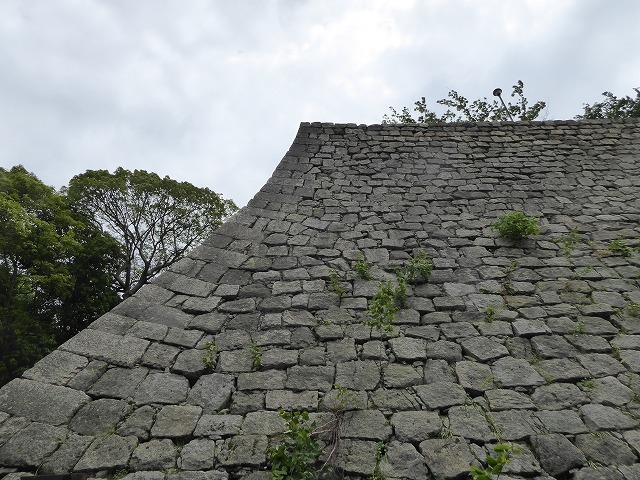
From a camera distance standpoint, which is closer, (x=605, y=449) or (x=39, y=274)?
(x=605, y=449)

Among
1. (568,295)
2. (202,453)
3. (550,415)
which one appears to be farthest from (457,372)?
(202,453)

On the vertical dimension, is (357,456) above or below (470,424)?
below

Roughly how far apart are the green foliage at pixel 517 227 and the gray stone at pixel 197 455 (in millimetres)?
3502

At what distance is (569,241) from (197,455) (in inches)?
160

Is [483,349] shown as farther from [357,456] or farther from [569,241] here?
[569,241]

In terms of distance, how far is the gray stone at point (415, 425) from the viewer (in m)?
2.30

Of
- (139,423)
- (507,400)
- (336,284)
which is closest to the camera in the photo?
(139,423)

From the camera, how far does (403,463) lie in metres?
2.16

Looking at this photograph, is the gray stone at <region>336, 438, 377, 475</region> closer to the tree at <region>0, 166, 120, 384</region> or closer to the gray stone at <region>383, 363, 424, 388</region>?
the gray stone at <region>383, 363, 424, 388</region>

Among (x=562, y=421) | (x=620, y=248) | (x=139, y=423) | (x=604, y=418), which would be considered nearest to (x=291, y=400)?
(x=139, y=423)

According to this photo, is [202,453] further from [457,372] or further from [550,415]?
[550,415]

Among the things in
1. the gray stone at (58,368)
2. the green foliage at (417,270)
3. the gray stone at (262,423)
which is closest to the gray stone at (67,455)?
the gray stone at (58,368)

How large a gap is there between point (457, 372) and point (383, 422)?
28.1 inches

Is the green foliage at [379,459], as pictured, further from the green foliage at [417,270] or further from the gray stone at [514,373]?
the green foliage at [417,270]
